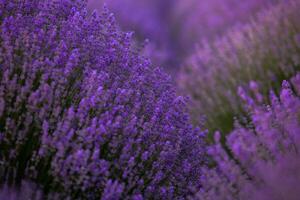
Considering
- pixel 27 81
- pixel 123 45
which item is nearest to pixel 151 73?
pixel 123 45

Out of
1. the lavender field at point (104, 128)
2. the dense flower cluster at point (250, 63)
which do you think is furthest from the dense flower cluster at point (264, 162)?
the dense flower cluster at point (250, 63)

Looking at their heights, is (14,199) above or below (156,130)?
below

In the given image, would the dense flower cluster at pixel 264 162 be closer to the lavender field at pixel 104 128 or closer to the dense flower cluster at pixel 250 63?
the lavender field at pixel 104 128

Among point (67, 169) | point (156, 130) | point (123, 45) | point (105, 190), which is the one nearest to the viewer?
point (105, 190)

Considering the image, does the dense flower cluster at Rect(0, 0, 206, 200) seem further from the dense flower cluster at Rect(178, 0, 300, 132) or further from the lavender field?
the dense flower cluster at Rect(178, 0, 300, 132)

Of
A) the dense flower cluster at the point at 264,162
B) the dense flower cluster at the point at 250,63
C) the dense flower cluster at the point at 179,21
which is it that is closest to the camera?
the dense flower cluster at the point at 264,162

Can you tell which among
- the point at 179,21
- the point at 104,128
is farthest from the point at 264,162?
the point at 179,21

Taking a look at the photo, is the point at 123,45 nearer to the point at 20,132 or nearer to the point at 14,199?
the point at 20,132
